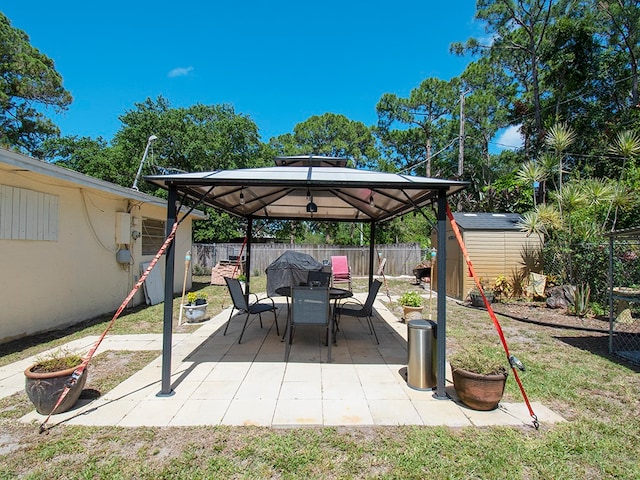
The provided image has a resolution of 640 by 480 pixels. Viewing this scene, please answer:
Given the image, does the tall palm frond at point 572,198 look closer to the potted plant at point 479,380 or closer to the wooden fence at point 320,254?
the potted plant at point 479,380

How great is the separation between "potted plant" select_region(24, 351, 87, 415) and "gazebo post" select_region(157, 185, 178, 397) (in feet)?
2.12

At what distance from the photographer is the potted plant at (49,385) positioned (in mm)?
2666

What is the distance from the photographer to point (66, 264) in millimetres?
5832

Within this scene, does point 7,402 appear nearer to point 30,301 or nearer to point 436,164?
point 30,301

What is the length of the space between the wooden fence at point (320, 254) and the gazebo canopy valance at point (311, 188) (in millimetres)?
8513

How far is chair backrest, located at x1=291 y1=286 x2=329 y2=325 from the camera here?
4.11 meters

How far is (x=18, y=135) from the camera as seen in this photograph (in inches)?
627

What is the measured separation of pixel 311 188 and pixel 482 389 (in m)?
2.46

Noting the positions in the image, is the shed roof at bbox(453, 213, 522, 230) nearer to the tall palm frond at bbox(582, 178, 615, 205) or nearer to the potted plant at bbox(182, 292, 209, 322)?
the tall palm frond at bbox(582, 178, 615, 205)

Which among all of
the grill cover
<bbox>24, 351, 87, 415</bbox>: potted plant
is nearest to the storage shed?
the grill cover

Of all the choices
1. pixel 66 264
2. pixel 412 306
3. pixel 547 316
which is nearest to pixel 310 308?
pixel 412 306

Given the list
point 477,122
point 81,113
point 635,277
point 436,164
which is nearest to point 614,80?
point 477,122

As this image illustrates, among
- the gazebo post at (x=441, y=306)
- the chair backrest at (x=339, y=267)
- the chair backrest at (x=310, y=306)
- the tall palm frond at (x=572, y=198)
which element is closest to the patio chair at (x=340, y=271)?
the chair backrest at (x=339, y=267)

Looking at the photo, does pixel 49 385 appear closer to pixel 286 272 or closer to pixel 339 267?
pixel 286 272
